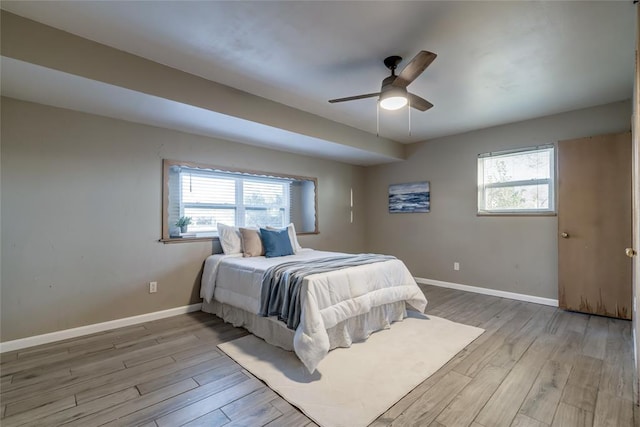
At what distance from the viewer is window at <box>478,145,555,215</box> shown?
383cm

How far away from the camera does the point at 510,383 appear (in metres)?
2.00

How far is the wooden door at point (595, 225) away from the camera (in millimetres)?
3162

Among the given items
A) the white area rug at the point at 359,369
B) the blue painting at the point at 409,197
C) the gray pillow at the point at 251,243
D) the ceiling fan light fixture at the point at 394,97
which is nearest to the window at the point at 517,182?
the blue painting at the point at 409,197

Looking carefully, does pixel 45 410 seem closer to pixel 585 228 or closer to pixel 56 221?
pixel 56 221

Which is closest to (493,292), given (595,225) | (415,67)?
(595,225)

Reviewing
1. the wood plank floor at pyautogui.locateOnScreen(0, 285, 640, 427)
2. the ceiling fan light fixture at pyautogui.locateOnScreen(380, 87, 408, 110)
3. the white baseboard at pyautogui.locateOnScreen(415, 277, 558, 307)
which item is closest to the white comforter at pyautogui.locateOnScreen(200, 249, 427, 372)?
the wood plank floor at pyautogui.locateOnScreen(0, 285, 640, 427)

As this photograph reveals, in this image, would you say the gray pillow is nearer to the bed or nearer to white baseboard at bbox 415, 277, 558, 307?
the bed

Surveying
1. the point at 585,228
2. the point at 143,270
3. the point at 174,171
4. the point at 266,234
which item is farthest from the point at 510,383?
the point at 174,171

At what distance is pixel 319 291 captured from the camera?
2.36m

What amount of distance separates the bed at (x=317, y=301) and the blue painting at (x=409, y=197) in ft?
6.70

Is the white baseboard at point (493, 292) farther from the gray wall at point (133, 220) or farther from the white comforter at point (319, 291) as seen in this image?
the white comforter at point (319, 291)

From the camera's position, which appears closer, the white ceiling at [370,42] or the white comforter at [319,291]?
the white ceiling at [370,42]

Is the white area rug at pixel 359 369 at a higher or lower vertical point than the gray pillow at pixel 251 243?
lower

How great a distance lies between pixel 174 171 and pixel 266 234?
1365 millimetres
